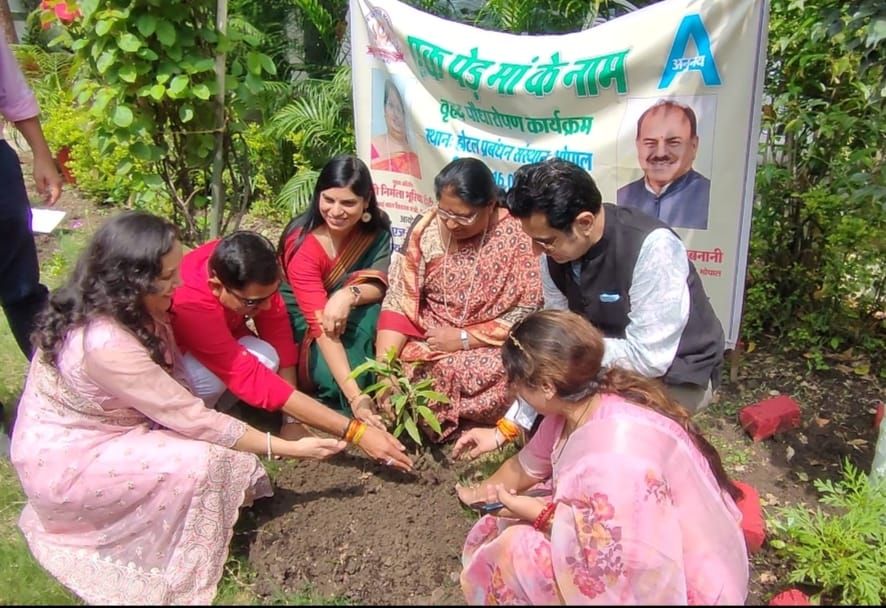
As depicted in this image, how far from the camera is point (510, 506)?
222cm

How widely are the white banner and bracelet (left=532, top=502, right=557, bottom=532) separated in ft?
5.22

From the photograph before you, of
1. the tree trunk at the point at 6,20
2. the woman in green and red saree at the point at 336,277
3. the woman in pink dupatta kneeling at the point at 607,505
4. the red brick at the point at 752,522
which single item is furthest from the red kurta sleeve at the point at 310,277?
the tree trunk at the point at 6,20

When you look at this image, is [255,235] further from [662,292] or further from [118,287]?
[662,292]

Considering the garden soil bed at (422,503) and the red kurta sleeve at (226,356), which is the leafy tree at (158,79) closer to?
the red kurta sleeve at (226,356)

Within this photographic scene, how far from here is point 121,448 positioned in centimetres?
247

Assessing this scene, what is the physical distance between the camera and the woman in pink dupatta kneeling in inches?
74.8

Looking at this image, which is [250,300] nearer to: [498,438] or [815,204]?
[498,438]

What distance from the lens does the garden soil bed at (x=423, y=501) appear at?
2.55 meters

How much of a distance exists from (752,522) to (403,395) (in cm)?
130

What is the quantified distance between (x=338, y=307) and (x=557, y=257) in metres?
1.14

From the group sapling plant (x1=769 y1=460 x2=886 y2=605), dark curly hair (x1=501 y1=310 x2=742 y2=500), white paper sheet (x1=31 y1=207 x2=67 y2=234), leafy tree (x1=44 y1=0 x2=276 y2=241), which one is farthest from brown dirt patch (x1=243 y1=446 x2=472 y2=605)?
leafy tree (x1=44 y1=0 x2=276 y2=241)

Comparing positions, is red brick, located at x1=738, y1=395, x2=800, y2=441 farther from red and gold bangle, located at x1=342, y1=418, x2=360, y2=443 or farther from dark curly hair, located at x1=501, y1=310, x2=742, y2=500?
red and gold bangle, located at x1=342, y1=418, x2=360, y2=443

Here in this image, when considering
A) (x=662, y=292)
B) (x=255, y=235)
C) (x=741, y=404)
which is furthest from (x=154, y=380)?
(x=741, y=404)

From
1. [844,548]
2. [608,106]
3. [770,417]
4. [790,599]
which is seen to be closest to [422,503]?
Result: [790,599]
